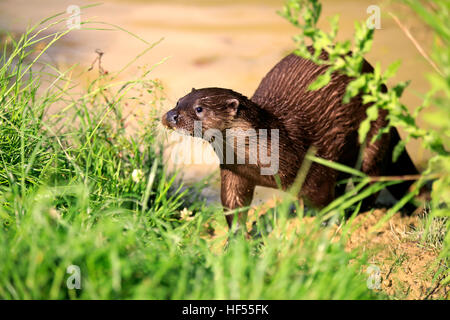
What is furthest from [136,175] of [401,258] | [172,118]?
[401,258]

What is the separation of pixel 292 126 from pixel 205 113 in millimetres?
515

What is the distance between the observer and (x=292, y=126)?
121 inches

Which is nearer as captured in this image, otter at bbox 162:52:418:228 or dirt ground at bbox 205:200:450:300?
dirt ground at bbox 205:200:450:300

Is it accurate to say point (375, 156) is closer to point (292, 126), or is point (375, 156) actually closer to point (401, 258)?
point (292, 126)

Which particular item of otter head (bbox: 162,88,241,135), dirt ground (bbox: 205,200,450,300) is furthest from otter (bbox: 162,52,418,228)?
dirt ground (bbox: 205,200,450,300)

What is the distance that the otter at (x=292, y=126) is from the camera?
9.40 ft

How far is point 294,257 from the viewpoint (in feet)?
5.85

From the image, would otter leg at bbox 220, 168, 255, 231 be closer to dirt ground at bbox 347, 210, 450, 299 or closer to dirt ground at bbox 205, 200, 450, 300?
dirt ground at bbox 205, 200, 450, 300

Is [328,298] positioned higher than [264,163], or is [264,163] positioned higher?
[264,163]

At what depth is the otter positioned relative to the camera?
2.87 meters
